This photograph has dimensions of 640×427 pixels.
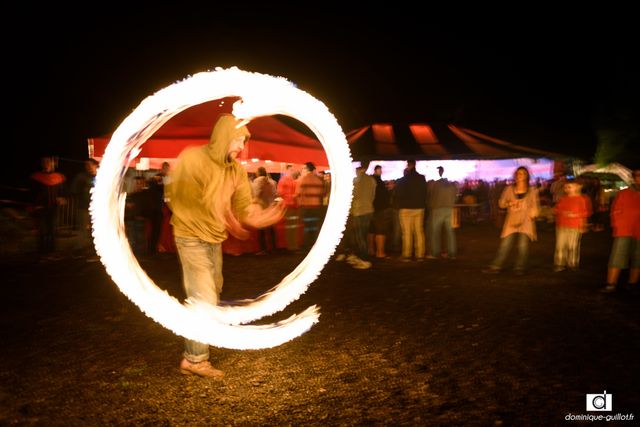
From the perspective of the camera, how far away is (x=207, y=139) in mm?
10547

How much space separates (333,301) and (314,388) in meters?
3.00

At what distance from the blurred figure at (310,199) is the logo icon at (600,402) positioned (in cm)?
681

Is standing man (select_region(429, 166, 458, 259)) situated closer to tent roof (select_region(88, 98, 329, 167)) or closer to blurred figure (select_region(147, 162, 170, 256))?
tent roof (select_region(88, 98, 329, 167))

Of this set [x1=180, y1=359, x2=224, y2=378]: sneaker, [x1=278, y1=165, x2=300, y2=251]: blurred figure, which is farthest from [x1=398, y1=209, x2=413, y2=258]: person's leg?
[x1=180, y1=359, x2=224, y2=378]: sneaker

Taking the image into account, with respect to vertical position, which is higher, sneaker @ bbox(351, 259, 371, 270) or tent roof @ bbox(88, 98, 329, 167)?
tent roof @ bbox(88, 98, 329, 167)

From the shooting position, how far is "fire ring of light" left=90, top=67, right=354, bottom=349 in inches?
189

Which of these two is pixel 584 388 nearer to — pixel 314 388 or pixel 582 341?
pixel 582 341

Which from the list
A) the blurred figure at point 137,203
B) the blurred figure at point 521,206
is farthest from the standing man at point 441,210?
the blurred figure at point 137,203

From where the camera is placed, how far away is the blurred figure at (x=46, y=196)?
430 inches

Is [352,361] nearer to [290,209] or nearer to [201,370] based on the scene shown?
[201,370]

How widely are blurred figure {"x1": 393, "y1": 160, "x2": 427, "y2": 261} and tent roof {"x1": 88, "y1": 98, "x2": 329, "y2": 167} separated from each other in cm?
213

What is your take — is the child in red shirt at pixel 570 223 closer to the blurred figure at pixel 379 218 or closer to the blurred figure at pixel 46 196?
the blurred figure at pixel 379 218

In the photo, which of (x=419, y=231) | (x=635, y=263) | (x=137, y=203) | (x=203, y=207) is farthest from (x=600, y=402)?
(x=137, y=203)

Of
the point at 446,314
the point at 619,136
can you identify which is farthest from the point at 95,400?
the point at 619,136
